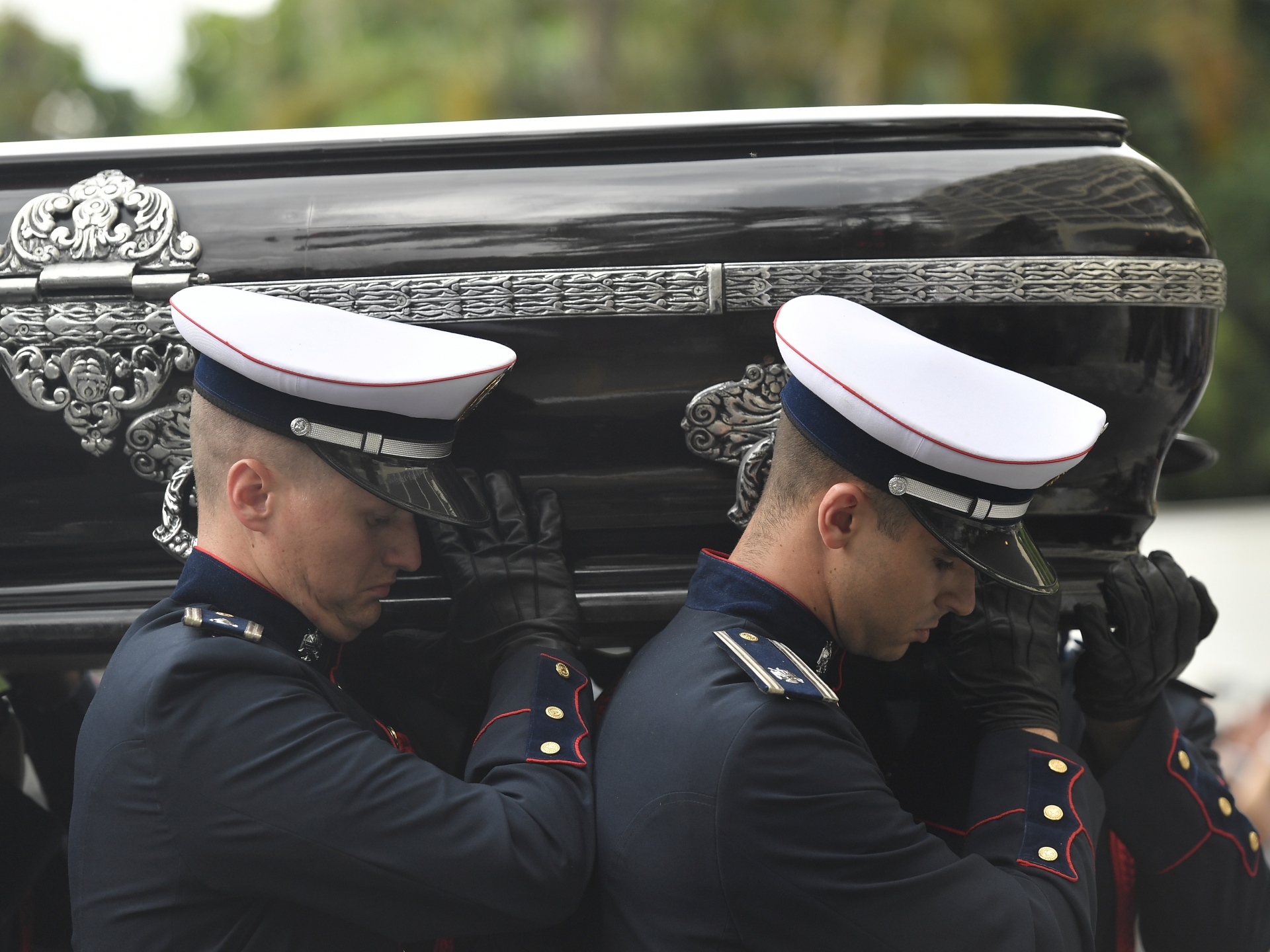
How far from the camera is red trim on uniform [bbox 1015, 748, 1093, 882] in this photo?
186cm

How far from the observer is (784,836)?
1.72 metres

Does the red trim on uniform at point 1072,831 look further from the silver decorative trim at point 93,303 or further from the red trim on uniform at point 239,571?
the silver decorative trim at point 93,303

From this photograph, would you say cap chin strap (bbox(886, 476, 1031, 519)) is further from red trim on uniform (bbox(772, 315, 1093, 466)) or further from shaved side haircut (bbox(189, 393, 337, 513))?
shaved side haircut (bbox(189, 393, 337, 513))

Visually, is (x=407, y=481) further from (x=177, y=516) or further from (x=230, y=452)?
(x=177, y=516)

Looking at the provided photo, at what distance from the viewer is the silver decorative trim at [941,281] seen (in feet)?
6.56

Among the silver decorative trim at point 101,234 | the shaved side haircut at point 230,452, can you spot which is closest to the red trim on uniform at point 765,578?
the shaved side haircut at point 230,452

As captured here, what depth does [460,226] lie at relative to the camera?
6.72 ft

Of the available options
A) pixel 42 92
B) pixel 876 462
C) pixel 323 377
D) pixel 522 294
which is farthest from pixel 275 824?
pixel 42 92

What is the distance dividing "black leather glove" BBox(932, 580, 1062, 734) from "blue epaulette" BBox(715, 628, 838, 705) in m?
0.34

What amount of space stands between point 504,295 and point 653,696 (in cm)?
70

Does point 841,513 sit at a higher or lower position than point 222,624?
higher

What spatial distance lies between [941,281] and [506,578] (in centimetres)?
87

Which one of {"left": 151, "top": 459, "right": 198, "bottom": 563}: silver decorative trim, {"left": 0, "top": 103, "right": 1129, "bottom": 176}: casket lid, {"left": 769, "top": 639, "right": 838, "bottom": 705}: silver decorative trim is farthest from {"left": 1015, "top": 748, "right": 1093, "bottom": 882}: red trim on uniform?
{"left": 151, "top": 459, "right": 198, "bottom": 563}: silver decorative trim

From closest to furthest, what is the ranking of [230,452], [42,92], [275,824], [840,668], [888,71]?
[275,824] → [230,452] → [840,668] → [888,71] → [42,92]
